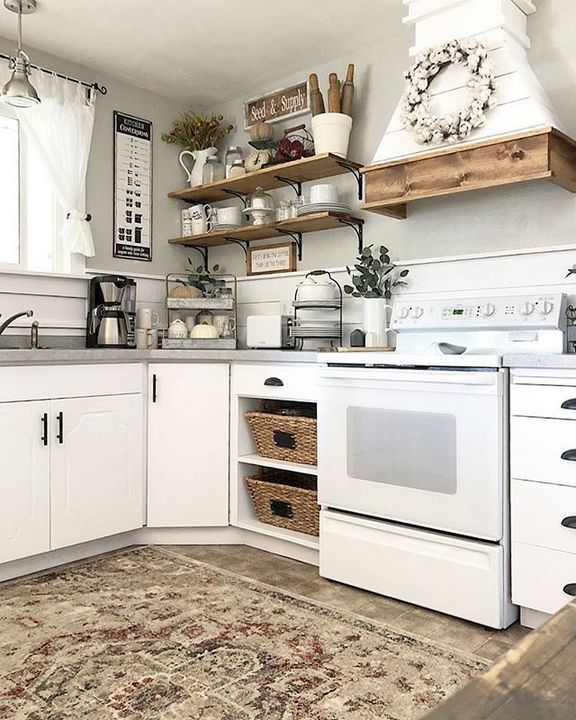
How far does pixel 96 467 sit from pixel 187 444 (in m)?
0.43

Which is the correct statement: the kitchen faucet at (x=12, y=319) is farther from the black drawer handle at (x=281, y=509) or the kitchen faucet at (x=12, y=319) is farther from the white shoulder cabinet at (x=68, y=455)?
the black drawer handle at (x=281, y=509)

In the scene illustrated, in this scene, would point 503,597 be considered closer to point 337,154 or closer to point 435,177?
point 435,177

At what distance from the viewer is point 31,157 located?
3.41 metres

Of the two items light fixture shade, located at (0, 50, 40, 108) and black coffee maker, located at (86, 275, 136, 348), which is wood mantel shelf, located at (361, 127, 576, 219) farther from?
light fixture shade, located at (0, 50, 40, 108)

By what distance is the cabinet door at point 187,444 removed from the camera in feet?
10.3

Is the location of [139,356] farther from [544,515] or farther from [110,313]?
[544,515]

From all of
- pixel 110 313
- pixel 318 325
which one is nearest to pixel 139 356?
pixel 110 313

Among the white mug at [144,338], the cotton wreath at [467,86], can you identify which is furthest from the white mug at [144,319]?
the cotton wreath at [467,86]

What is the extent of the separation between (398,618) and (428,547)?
260 mm

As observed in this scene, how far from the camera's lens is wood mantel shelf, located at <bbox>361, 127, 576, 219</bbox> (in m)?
2.40

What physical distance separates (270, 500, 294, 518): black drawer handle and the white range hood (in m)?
1.54

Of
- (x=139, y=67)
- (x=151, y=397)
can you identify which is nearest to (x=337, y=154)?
(x=139, y=67)

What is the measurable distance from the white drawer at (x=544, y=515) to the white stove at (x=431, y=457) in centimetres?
5

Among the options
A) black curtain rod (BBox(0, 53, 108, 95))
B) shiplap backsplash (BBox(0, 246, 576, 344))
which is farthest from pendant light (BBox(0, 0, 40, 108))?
shiplap backsplash (BBox(0, 246, 576, 344))
